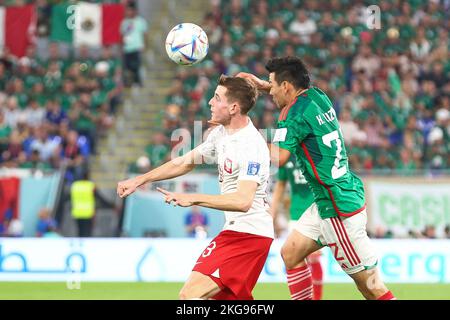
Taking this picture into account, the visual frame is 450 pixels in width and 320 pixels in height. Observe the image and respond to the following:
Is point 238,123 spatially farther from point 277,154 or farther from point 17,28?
point 17,28

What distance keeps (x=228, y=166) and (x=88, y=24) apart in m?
16.6

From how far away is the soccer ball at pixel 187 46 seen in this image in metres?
8.19

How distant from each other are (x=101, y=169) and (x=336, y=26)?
6.20 meters

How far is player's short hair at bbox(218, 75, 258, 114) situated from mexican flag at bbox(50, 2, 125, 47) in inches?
625

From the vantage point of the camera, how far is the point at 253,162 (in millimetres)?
6992

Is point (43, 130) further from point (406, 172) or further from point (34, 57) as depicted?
point (406, 172)

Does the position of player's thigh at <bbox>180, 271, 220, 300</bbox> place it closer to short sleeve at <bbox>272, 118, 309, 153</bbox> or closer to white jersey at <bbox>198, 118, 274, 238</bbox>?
white jersey at <bbox>198, 118, 274, 238</bbox>

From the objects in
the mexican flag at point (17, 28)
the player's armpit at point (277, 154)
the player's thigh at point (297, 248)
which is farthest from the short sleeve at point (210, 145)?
the mexican flag at point (17, 28)

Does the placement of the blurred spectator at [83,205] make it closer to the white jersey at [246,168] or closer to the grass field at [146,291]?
the grass field at [146,291]

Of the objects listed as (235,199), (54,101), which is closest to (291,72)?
(235,199)

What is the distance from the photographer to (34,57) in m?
23.6

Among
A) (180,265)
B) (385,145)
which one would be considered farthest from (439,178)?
(180,265)

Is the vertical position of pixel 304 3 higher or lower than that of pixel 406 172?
higher

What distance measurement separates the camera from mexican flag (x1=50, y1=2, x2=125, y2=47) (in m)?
22.9
